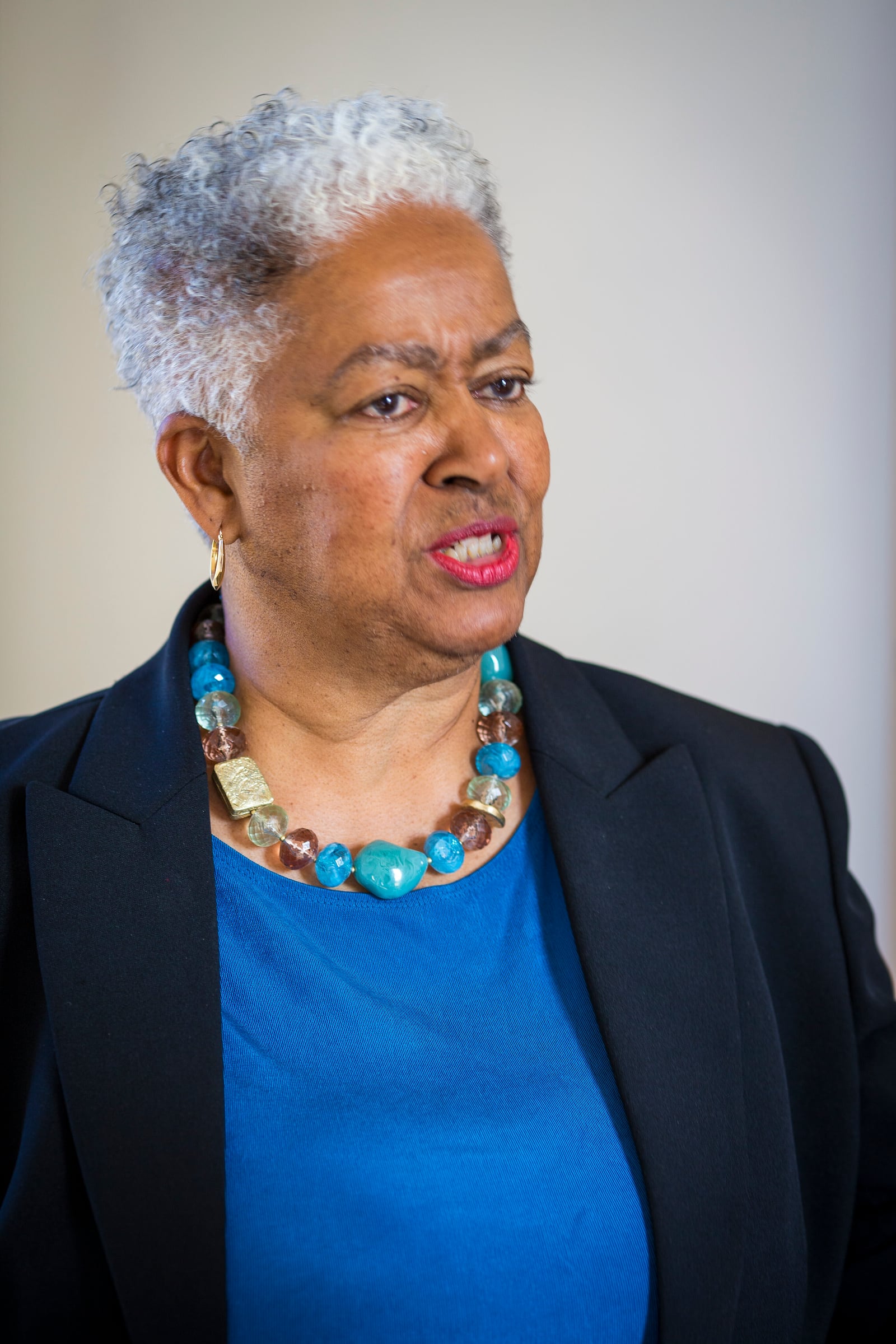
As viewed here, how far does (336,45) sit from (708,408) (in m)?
0.94

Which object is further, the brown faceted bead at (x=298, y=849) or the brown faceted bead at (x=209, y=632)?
the brown faceted bead at (x=209, y=632)

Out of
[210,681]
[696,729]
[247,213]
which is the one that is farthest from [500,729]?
[247,213]

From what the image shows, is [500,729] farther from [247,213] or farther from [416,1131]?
[247,213]

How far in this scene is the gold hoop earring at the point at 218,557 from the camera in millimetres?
1395

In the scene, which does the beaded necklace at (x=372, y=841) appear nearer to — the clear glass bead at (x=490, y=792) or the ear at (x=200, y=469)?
the clear glass bead at (x=490, y=792)

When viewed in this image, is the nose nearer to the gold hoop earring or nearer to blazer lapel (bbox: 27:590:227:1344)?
the gold hoop earring

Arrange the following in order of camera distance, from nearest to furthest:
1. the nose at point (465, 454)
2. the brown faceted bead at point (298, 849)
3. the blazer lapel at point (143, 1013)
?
Answer: 1. the blazer lapel at point (143, 1013)
2. the nose at point (465, 454)
3. the brown faceted bead at point (298, 849)

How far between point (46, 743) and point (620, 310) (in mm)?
1371

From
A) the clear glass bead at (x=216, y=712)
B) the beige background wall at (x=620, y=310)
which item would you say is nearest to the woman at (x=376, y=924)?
the clear glass bead at (x=216, y=712)

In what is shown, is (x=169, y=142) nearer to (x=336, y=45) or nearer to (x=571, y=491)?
(x=336, y=45)

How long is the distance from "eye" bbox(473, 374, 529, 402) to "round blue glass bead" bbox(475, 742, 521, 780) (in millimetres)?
431

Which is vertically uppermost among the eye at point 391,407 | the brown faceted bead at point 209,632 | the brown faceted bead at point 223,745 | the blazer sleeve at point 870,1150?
the eye at point 391,407

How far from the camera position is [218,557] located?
1397 mm

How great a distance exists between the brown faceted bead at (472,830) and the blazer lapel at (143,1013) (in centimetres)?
30
